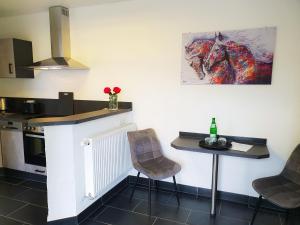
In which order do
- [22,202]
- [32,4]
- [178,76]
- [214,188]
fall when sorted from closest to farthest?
[214,188] < [22,202] < [178,76] < [32,4]

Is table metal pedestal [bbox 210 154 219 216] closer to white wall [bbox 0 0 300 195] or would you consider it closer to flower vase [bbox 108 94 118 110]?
white wall [bbox 0 0 300 195]

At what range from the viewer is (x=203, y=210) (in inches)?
97.8

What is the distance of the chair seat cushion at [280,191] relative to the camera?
1.82 m

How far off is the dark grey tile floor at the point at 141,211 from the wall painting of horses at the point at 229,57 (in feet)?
4.59

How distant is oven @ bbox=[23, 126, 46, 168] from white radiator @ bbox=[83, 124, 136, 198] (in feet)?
3.37

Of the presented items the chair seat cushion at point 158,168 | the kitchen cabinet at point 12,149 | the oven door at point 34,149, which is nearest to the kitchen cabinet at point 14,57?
the kitchen cabinet at point 12,149

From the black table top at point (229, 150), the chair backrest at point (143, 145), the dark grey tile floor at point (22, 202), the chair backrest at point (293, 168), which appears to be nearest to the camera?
the black table top at point (229, 150)

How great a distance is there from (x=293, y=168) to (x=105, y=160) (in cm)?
187

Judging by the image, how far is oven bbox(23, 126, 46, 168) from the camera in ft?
9.73

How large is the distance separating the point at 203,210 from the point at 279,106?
4.48 feet

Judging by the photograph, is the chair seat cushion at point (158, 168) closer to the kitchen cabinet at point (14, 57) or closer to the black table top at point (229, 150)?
the black table top at point (229, 150)

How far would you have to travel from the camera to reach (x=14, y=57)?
128 inches

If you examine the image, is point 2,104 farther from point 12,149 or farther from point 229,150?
point 229,150

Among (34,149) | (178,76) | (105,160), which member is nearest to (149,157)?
(105,160)
